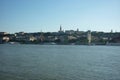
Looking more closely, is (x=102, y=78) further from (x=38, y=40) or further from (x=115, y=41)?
(x=38, y=40)

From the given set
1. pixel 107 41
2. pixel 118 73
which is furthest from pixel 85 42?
pixel 118 73

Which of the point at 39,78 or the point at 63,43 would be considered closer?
the point at 39,78

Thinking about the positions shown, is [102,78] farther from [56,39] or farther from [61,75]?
→ [56,39]

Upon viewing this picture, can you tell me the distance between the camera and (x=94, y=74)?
19344mm

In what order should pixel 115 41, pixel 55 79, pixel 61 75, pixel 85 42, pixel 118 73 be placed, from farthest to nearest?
pixel 85 42
pixel 115 41
pixel 118 73
pixel 61 75
pixel 55 79

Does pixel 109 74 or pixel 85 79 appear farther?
pixel 109 74

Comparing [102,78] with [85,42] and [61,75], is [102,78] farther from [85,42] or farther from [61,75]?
[85,42]

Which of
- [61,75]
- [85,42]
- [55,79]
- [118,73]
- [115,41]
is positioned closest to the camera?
[55,79]

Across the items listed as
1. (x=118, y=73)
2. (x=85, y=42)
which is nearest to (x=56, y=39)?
(x=85, y=42)

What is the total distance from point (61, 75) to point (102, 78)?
288cm

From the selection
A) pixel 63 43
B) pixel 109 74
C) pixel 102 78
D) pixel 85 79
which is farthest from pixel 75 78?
pixel 63 43

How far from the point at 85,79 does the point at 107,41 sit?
12237cm

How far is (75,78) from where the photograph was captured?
57.8ft

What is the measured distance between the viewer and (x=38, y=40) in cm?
14600
